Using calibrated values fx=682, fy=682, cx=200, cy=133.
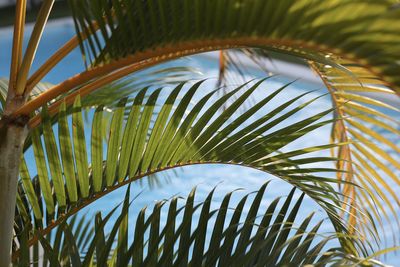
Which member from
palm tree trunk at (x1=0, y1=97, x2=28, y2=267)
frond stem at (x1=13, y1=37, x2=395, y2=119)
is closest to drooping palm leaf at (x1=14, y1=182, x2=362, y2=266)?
palm tree trunk at (x1=0, y1=97, x2=28, y2=267)

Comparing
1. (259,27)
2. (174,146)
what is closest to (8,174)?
(174,146)

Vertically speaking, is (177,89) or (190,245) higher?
(177,89)

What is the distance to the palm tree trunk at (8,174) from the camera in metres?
1.08

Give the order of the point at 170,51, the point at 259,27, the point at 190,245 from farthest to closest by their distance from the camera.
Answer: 1. the point at 190,245
2. the point at 170,51
3. the point at 259,27

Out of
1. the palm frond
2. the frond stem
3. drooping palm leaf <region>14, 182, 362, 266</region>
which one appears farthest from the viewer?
A: drooping palm leaf <region>14, 182, 362, 266</region>

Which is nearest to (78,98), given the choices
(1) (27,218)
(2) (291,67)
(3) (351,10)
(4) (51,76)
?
(1) (27,218)

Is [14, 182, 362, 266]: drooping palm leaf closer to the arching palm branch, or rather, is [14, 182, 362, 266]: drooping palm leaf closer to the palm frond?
the arching palm branch

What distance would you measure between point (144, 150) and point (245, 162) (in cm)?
19

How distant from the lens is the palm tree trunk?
1083 mm

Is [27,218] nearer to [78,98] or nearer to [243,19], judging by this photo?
[78,98]

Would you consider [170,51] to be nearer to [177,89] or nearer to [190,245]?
[177,89]

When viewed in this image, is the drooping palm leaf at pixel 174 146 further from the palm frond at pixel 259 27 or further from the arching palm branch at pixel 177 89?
the palm frond at pixel 259 27

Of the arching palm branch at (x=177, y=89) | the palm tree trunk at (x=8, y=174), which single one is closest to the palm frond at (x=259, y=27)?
the arching palm branch at (x=177, y=89)

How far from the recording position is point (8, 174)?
42.6 inches
